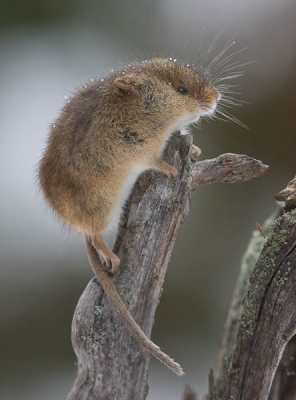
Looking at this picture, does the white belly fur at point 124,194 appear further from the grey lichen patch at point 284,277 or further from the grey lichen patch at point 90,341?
the grey lichen patch at point 284,277

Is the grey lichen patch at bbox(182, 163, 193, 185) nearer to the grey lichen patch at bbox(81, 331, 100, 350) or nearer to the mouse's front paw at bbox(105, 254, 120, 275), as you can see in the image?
the mouse's front paw at bbox(105, 254, 120, 275)

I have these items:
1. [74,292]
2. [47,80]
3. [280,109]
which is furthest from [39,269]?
[280,109]

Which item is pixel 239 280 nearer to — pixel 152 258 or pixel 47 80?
pixel 152 258

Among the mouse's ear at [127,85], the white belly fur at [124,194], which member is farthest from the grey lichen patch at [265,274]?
the mouse's ear at [127,85]

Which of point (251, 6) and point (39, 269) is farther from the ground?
point (251, 6)

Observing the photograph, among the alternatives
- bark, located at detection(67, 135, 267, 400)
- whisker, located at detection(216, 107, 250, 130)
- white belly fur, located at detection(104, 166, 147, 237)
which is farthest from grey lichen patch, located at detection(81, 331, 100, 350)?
whisker, located at detection(216, 107, 250, 130)

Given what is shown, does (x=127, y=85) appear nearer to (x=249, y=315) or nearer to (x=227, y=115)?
(x=249, y=315)
